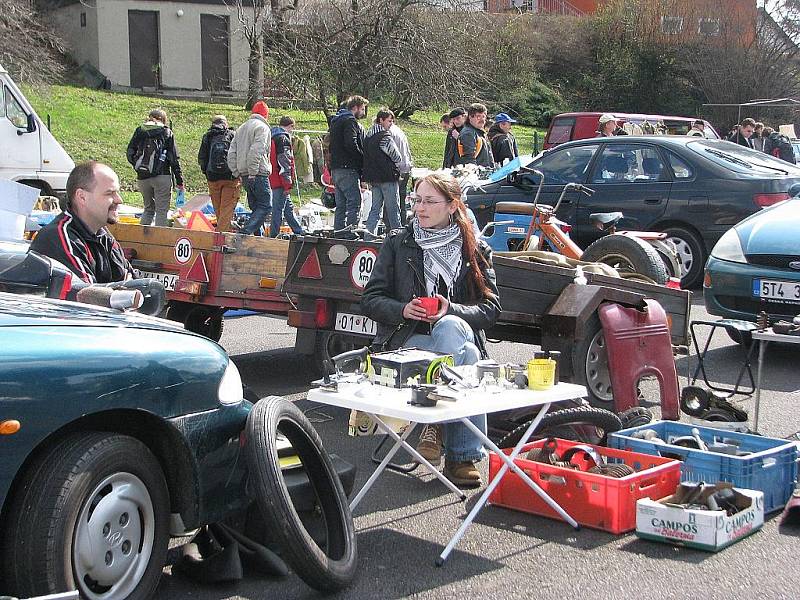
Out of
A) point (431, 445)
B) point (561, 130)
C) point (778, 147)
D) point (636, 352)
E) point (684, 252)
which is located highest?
point (561, 130)

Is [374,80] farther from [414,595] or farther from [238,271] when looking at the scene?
[414,595]

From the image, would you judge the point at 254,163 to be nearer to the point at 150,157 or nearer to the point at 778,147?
the point at 150,157

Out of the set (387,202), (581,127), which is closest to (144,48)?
(581,127)

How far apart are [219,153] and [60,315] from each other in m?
10.5

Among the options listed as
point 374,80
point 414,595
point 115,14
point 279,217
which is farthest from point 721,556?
point 115,14

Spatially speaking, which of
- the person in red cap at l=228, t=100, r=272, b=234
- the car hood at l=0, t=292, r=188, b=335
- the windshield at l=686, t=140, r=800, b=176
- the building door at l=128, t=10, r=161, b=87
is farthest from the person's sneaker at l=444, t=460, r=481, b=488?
the building door at l=128, t=10, r=161, b=87

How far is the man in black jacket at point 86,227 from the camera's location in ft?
17.7

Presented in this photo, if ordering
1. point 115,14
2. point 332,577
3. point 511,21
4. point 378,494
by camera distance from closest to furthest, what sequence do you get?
point 332,577 < point 378,494 < point 115,14 < point 511,21

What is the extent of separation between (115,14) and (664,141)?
27.6 m

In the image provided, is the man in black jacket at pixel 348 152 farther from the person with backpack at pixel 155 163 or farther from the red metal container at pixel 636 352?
the red metal container at pixel 636 352

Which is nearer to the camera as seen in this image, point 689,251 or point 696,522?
point 696,522

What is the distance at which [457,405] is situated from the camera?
14.7 ft

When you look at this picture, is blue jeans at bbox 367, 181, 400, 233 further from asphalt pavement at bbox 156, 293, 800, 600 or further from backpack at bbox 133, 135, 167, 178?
asphalt pavement at bbox 156, 293, 800, 600

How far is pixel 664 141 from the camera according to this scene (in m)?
13.7
